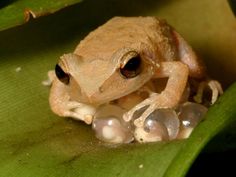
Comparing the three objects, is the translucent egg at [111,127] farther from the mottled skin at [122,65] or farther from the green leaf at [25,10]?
the green leaf at [25,10]

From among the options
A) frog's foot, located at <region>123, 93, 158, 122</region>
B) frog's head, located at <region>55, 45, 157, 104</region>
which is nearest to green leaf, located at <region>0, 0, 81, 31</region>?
frog's head, located at <region>55, 45, 157, 104</region>

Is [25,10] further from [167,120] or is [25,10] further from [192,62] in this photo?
[192,62]

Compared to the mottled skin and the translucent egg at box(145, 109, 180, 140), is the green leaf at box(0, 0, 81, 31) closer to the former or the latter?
A: the mottled skin

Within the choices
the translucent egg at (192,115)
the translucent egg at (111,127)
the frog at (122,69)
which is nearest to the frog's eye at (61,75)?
the frog at (122,69)

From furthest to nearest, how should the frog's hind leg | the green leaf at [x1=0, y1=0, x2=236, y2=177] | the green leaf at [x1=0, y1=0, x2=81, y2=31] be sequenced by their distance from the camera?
the frog's hind leg < the green leaf at [x1=0, y1=0, x2=81, y2=31] < the green leaf at [x1=0, y1=0, x2=236, y2=177]

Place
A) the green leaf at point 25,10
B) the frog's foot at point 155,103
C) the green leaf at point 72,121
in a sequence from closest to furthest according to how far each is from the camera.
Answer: the green leaf at point 72,121
the green leaf at point 25,10
the frog's foot at point 155,103

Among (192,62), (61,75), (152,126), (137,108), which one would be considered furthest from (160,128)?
(192,62)

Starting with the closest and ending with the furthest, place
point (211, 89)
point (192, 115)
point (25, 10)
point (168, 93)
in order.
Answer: point (25, 10)
point (192, 115)
point (168, 93)
point (211, 89)
